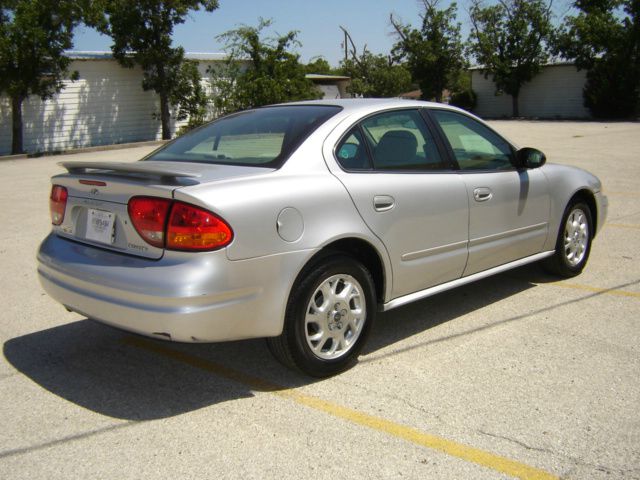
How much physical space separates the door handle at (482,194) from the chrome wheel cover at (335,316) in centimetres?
127

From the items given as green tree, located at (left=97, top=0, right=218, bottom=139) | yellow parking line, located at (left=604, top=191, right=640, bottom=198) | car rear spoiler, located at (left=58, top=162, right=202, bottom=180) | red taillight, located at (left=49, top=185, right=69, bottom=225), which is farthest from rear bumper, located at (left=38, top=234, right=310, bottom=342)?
green tree, located at (left=97, top=0, right=218, bottom=139)

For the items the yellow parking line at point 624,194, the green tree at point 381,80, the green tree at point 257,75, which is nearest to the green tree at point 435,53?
the green tree at point 381,80

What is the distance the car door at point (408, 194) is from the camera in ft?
13.4

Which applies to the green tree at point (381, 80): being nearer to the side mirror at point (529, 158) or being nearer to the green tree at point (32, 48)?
the green tree at point (32, 48)

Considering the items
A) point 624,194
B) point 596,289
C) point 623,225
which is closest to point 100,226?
point 596,289

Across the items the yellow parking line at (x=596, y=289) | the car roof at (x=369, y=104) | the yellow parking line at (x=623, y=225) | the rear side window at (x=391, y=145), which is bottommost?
the yellow parking line at (x=596, y=289)

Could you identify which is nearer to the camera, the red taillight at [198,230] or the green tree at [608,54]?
the red taillight at [198,230]

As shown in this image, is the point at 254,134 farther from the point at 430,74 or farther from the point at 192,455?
the point at 430,74

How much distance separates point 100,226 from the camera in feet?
12.5

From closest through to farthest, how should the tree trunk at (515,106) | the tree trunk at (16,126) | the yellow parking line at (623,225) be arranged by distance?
the yellow parking line at (623,225) → the tree trunk at (16,126) → the tree trunk at (515,106)

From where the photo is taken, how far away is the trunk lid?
3496 millimetres

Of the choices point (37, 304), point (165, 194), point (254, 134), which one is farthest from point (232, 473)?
point (37, 304)

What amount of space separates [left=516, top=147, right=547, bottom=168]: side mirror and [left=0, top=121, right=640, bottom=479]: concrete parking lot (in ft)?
3.46

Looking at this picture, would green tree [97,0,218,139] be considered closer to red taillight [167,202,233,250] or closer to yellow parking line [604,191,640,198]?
yellow parking line [604,191,640,198]
